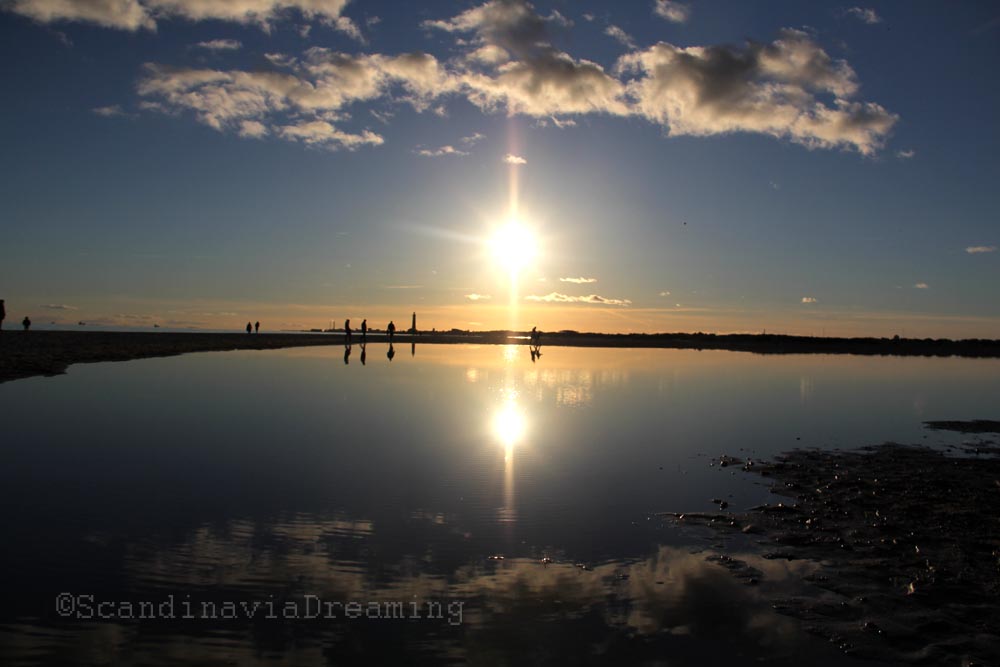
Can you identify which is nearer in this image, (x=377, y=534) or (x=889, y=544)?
(x=377, y=534)

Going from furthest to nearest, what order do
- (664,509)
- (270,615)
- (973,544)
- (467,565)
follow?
(664,509), (973,544), (467,565), (270,615)

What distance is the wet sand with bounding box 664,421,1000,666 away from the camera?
8211 mm

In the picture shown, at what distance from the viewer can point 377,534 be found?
11.3m

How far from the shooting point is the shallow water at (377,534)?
25.5 ft

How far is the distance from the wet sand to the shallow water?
26.7 inches

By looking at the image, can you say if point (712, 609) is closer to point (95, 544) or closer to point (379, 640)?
point (379, 640)

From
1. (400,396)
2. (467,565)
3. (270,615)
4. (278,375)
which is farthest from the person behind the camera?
(278,375)

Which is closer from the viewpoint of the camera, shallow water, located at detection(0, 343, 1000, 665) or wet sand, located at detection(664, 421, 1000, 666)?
shallow water, located at detection(0, 343, 1000, 665)

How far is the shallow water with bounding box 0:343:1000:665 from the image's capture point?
25.5 ft

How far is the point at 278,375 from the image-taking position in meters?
40.9

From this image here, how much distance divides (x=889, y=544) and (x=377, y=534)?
9.05 meters

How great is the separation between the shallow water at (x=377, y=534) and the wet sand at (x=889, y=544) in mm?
677

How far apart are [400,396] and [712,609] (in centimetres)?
2358

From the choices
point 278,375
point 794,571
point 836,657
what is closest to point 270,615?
point 836,657
